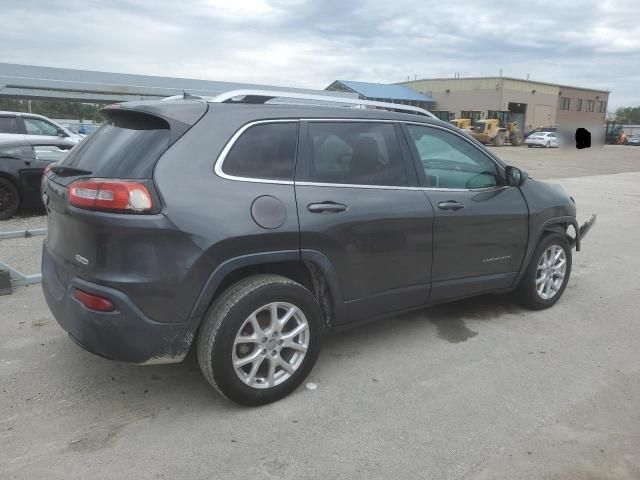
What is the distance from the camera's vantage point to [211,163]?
9.46 feet

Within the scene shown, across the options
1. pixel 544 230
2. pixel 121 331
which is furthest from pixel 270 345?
pixel 544 230

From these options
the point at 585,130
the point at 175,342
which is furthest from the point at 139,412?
the point at 585,130

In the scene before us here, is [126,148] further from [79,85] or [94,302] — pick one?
[79,85]

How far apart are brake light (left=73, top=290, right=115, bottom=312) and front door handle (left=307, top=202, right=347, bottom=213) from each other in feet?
3.95

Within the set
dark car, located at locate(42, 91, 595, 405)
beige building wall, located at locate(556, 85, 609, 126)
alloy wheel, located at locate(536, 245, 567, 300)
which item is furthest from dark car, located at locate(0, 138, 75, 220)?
beige building wall, located at locate(556, 85, 609, 126)

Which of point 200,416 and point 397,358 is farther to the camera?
point 397,358

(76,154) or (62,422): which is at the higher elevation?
(76,154)

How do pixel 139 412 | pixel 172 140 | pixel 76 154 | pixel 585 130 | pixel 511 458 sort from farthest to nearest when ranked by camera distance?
pixel 585 130
pixel 76 154
pixel 139 412
pixel 172 140
pixel 511 458

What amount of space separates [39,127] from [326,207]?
11.1 m

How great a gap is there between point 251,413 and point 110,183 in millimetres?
1472

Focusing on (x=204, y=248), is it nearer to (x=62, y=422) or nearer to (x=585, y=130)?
(x=62, y=422)

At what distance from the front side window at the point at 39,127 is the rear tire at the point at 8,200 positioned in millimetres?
3889

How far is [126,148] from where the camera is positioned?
2898 mm

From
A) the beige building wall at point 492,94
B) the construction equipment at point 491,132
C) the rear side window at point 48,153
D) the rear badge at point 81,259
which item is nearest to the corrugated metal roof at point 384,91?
the beige building wall at point 492,94
